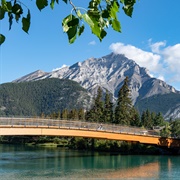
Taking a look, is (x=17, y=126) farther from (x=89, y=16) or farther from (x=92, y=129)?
(x=89, y=16)

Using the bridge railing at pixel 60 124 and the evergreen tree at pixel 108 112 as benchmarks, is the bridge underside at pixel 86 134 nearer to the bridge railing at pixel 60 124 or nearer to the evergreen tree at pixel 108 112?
the bridge railing at pixel 60 124

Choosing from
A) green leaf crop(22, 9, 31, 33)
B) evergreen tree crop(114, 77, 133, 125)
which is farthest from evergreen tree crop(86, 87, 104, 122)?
green leaf crop(22, 9, 31, 33)

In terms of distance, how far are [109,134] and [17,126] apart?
14.7m

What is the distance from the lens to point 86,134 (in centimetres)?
4512

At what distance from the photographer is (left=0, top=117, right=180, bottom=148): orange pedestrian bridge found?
37.8 metres

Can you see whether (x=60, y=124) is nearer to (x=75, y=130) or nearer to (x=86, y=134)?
(x=75, y=130)

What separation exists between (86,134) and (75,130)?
6.57 ft

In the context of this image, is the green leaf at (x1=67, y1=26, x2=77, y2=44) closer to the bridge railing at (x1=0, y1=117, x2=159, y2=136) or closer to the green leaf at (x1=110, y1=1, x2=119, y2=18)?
the green leaf at (x1=110, y1=1, x2=119, y2=18)

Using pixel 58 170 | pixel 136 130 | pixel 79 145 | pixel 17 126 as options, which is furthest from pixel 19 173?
pixel 79 145

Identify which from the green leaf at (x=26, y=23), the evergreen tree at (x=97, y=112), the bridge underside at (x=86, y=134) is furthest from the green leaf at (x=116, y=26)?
the evergreen tree at (x=97, y=112)

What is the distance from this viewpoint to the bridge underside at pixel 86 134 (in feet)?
124

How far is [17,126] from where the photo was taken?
37844 mm

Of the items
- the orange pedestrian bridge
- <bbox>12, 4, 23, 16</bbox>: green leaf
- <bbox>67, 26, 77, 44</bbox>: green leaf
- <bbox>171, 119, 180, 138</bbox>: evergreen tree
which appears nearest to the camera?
<bbox>67, 26, 77, 44</bbox>: green leaf

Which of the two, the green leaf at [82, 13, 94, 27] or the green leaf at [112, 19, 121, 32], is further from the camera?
the green leaf at [112, 19, 121, 32]
